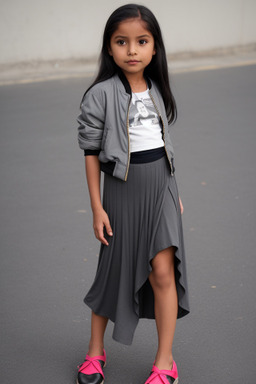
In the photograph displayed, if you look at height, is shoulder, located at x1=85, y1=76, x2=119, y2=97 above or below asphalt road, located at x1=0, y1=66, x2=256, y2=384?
above

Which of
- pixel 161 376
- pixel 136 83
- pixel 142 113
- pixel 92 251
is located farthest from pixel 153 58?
pixel 92 251

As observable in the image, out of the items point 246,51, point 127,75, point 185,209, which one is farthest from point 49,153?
point 246,51

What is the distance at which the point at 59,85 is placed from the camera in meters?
8.80

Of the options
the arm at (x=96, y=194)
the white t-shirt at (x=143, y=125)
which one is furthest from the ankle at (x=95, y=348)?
the white t-shirt at (x=143, y=125)

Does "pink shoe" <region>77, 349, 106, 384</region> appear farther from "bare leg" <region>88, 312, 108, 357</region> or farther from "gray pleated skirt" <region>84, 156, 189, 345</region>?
"gray pleated skirt" <region>84, 156, 189, 345</region>

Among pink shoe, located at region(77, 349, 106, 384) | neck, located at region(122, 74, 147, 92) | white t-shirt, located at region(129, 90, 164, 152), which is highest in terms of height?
neck, located at region(122, 74, 147, 92)

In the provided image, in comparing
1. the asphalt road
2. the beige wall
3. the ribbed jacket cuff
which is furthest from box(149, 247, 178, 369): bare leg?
the beige wall

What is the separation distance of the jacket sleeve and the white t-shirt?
0.12 m

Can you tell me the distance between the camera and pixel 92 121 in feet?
7.59

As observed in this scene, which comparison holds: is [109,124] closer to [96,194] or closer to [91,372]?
[96,194]

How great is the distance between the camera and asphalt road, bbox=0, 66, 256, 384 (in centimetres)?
283

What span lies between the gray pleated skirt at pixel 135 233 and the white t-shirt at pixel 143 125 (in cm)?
8

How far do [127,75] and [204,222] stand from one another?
6.60ft

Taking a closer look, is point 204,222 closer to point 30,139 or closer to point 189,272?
point 189,272
